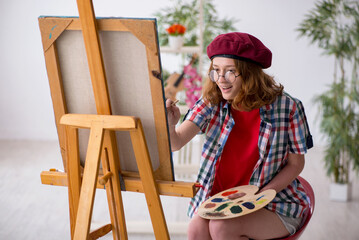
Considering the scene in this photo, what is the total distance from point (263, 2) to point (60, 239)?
10.4 feet

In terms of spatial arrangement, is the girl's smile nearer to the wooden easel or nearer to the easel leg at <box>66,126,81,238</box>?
the wooden easel

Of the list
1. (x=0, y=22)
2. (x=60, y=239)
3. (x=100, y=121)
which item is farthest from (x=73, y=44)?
(x=0, y=22)

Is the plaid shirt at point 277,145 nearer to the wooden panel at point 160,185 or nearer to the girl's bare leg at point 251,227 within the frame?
the girl's bare leg at point 251,227

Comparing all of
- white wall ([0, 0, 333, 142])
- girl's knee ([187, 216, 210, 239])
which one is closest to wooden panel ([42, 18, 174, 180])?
girl's knee ([187, 216, 210, 239])

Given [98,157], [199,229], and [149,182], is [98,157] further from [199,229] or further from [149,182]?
[199,229]

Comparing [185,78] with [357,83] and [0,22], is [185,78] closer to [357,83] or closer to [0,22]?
[357,83]

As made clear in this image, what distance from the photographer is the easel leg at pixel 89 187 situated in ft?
4.37

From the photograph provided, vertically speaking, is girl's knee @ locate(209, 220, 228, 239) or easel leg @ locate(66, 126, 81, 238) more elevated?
easel leg @ locate(66, 126, 81, 238)

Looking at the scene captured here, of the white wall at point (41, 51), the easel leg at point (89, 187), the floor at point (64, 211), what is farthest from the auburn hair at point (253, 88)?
the white wall at point (41, 51)

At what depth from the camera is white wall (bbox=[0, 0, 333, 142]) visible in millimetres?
4484

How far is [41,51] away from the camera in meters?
4.83

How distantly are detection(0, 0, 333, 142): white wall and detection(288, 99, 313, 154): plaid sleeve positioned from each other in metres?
2.82

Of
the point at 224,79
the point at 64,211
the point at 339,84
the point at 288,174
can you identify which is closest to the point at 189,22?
the point at 339,84

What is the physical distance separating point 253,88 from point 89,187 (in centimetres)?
67
